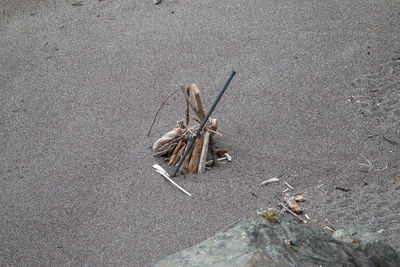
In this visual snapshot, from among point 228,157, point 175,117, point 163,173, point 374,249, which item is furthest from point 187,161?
point 374,249

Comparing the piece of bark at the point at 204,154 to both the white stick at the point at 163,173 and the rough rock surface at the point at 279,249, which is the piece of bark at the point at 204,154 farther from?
the rough rock surface at the point at 279,249

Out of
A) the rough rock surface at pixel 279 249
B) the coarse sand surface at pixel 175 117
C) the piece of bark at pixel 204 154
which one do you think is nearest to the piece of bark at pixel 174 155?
the coarse sand surface at pixel 175 117

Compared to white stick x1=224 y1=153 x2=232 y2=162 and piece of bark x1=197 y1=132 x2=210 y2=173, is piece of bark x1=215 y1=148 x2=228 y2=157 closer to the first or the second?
white stick x1=224 y1=153 x2=232 y2=162

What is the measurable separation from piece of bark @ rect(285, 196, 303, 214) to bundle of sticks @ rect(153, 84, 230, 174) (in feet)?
2.14

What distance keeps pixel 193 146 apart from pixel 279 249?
1.95 metres

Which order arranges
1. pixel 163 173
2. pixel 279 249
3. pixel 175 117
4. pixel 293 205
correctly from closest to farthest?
pixel 279 249 < pixel 293 205 < pixel 163 173 < pixel 175 117

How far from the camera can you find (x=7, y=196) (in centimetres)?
370

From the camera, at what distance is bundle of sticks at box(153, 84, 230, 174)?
376 centimetres

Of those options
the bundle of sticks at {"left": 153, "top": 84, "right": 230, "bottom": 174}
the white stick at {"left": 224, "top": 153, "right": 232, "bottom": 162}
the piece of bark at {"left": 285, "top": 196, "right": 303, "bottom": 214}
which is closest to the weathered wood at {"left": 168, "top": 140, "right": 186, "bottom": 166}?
the bundle of sticks at {"left": 153, "top": 84, "right": 230, "bottom": 174}

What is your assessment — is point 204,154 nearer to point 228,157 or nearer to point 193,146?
point 193,146

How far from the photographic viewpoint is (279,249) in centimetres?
193

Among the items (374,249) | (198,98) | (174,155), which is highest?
(198,98)

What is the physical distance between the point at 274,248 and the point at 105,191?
2041mm

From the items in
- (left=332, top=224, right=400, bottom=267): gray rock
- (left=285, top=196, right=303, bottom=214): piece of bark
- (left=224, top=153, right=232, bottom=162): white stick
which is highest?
(left=332, top=224, right=400, bottom=267): gray rock
